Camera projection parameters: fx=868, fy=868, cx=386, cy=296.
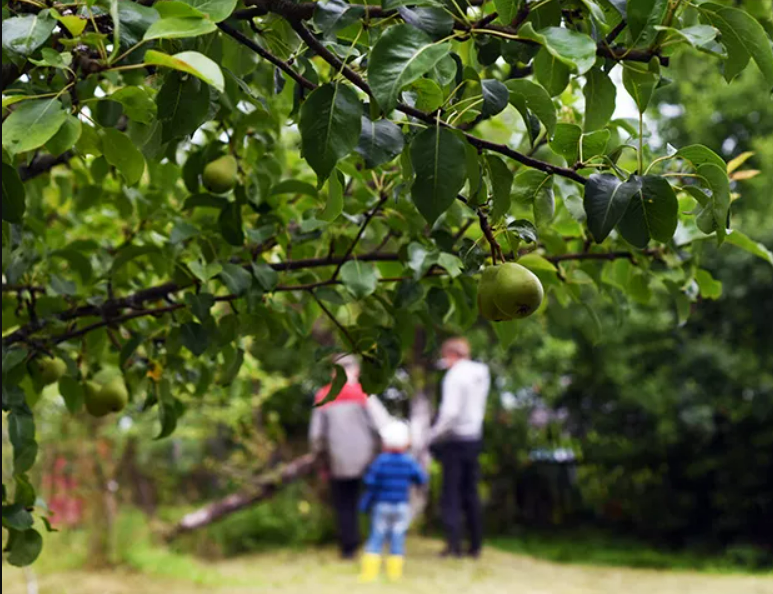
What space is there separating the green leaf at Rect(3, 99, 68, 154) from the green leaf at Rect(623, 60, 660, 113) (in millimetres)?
705

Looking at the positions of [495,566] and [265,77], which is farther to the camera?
[495,566]

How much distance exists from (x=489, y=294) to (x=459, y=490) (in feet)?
17.8

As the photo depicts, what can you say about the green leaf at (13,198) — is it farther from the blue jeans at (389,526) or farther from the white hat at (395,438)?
the white hat at (395,438)

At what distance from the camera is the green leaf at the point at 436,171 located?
3.29 ft

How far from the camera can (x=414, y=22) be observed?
983mm

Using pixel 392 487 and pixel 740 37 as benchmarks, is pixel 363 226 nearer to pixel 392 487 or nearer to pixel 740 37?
pixel 740 37

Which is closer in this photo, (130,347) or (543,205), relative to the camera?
(543,205)

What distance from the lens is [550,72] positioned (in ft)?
4.00

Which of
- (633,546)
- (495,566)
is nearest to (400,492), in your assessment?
(495,566)

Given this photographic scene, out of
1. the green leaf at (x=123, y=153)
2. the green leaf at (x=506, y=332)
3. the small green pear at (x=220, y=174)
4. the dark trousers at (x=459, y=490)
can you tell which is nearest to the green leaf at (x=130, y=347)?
the small green pear at (x=220, y=174)

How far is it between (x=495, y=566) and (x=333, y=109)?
5540mm

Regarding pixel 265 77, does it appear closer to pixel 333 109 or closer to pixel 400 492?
pixel 333 109

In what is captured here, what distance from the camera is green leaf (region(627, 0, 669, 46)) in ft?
3.33

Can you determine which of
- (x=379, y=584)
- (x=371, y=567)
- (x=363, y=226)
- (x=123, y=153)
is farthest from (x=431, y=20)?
(x=371, y=567)
